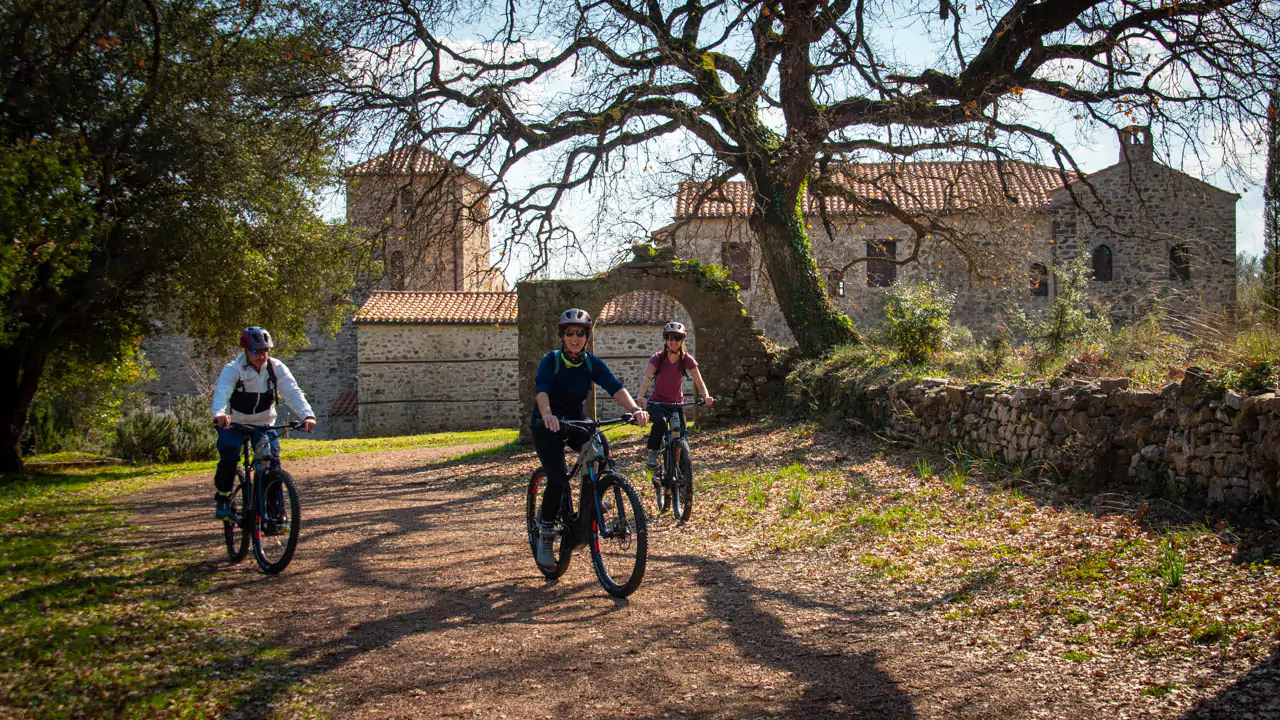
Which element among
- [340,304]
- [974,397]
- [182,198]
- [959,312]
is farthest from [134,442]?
[959,312]

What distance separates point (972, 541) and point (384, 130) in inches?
428

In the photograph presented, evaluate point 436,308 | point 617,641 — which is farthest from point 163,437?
point 617,641

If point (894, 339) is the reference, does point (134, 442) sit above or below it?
below

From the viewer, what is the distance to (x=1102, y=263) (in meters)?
27.7

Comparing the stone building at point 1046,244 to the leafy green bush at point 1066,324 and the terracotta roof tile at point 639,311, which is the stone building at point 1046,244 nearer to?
the terracotta roof tile at point 639,311

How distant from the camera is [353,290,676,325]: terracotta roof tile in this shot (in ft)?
95.3

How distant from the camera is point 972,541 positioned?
20.5 ft

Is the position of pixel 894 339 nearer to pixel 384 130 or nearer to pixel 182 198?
pixel 384 130

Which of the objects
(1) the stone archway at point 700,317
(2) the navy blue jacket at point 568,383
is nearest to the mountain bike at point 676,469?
(2) the navy blue jacket at point 568,383

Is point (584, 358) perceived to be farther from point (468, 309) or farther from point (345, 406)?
point (345, 406)

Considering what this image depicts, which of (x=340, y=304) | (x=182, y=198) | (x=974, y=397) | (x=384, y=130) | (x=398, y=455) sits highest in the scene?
(x=384, y=130)

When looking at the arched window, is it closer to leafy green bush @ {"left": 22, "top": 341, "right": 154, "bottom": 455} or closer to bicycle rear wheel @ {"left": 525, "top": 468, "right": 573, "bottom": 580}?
bicycle rear wheel @ {"left": 525, "top": 468, "right": 573, "bottom": 580}

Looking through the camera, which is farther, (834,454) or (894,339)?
(894,339)

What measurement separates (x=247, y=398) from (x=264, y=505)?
2.94ft
